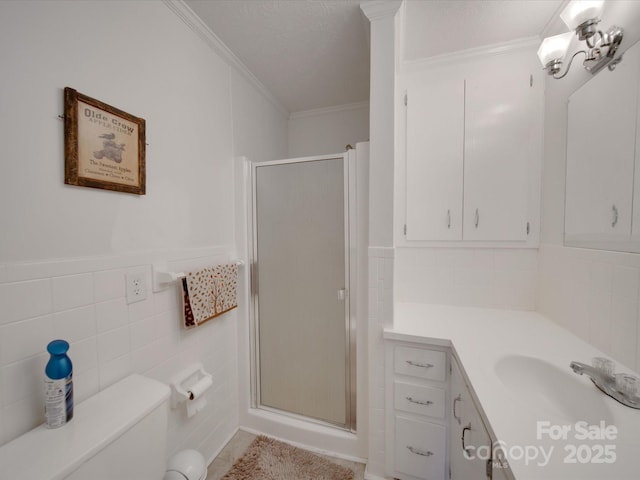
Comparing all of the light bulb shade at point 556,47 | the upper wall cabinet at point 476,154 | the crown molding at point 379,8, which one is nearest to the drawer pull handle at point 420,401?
the upper wall cabinet at point 476,154

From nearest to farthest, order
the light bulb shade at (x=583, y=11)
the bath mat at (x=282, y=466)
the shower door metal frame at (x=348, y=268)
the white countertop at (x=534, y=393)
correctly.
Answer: the white countertop at (x=534, y=393)
the light bulb shade at (x=583, y=11)
the bath mat at (x=282, y=466)
the shower door metal frame at (x=348, y=268)

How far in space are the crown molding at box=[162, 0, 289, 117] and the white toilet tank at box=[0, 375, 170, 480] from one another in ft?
5.58

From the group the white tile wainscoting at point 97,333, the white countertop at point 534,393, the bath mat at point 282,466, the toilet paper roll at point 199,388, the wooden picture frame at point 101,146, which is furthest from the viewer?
the bath mat at point 282,466

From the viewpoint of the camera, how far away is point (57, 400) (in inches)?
29.8

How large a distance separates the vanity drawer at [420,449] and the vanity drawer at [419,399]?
6cm

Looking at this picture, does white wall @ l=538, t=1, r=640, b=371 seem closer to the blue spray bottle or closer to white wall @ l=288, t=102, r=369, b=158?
white wall @ l=288, t=102, r=369, b=158

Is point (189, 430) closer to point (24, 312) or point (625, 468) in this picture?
point (24, 312)

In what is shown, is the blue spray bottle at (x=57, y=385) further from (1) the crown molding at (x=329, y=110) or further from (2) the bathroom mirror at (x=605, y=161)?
(1) the crown molding at (x=329, y=110)

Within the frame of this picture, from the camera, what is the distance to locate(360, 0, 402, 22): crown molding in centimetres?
121

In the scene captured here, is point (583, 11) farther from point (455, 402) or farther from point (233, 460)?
point (233, 460)

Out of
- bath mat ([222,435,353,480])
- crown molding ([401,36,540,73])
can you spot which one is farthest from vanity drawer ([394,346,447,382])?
crown molding ([401,36,540,73])

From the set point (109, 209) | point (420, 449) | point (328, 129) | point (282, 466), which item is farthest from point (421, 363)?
point (328, 129)

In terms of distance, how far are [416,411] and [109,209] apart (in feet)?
5.48

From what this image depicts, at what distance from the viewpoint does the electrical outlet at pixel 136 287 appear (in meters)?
1.04
